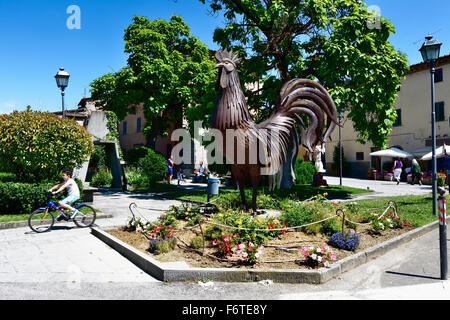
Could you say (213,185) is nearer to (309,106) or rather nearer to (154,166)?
(309,106)

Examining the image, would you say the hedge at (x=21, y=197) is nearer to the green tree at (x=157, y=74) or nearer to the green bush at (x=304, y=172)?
the green tree at (x=157, y=74)

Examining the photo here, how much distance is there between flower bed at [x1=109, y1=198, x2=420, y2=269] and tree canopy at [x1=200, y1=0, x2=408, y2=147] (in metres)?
6.22

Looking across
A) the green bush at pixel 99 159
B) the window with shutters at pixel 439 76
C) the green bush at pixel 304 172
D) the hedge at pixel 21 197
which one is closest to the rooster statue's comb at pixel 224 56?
the hedge at pixel 21 197

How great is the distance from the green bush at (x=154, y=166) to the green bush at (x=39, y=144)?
33.7 feet

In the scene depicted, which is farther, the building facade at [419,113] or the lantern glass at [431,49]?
→ the building facade at [419,113]

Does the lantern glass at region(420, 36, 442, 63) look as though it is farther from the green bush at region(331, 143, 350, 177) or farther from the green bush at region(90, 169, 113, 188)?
the green bush at region(331, 143, 350, 177)

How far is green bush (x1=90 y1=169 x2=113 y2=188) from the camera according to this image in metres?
23.0

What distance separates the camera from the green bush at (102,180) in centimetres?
2297

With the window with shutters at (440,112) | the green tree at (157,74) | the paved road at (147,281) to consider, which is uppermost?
the green tree at (157,74)

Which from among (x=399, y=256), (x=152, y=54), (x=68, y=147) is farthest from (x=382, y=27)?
(x=152, y=54)

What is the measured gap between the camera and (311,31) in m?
15.2

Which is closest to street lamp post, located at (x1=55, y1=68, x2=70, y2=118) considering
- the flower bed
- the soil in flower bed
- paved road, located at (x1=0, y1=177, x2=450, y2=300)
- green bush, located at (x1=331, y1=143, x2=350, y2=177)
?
Result: the flower bed
